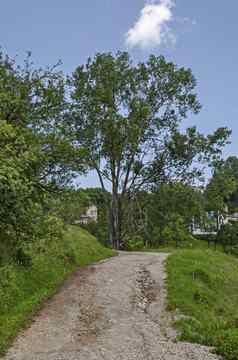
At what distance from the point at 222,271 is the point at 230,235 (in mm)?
25359

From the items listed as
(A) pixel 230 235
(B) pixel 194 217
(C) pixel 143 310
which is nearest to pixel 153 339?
(C) pixel 143 310

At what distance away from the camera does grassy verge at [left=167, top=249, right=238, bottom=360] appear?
7.10 meters

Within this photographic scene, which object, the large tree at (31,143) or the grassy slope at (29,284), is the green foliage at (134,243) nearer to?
the grassy slope at (29,284)

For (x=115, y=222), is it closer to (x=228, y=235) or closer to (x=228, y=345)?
(x=228, y=235)

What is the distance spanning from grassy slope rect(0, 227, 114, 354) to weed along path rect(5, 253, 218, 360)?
27 centimetres

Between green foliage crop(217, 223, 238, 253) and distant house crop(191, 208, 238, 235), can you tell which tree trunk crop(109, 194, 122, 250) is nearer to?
distant house crop(191, 208, 238, 235)

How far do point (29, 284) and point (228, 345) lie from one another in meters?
5.88

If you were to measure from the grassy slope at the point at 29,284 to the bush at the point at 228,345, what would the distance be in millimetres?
3653

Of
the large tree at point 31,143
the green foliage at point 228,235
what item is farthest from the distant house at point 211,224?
the large tree at point 31,143

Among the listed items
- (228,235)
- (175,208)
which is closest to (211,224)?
(175,208)

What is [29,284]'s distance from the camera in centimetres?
1060

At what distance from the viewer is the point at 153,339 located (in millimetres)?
7203

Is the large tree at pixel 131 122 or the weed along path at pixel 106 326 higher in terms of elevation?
the large tree at pixel 131 122

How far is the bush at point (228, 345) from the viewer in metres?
6.30
